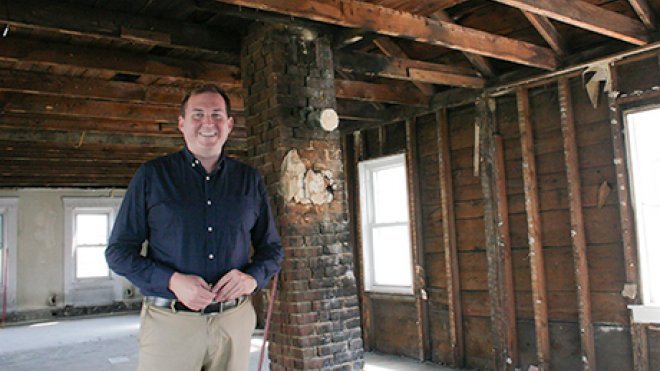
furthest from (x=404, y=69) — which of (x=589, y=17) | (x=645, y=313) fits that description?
(x=645, y=313)

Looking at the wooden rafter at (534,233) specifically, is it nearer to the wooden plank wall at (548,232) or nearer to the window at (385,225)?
the wooden plank wall at (548,232)

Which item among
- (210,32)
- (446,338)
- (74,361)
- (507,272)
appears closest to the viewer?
(210,32)

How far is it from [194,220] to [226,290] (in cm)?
24

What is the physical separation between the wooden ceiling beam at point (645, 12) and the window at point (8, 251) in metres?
11.0

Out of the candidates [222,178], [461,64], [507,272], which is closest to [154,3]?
[222,178]

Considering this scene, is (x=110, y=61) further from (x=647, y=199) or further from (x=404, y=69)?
(x=647, y=199)

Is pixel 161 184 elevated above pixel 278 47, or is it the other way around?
pixel 278 47

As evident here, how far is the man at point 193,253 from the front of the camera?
171cm

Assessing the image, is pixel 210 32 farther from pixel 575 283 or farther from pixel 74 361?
pixel 74 361

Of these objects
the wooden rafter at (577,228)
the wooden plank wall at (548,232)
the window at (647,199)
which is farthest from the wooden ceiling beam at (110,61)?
the window at (647,199)

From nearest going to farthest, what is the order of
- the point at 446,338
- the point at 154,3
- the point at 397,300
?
the point at 154,3
the point at 446,338
the point at 397,300

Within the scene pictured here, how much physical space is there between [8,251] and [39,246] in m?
0.56

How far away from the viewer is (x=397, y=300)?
20.6 ft

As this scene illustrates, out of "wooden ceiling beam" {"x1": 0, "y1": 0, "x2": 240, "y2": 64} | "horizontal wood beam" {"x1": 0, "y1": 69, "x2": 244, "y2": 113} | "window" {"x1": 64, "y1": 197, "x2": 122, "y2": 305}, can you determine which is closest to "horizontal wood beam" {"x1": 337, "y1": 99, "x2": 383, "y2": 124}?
"horizontal wood beam" {"x1": 0, "y1": 69, "x2": 244, "y2": 113}
